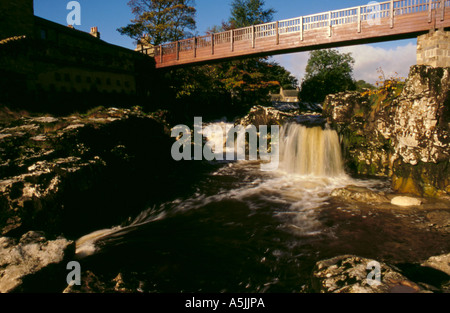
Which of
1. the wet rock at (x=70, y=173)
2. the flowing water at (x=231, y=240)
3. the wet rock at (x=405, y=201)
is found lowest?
the flowing water at (x=231, y=240)

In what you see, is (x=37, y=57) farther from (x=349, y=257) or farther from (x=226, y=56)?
(x=349, y=257)

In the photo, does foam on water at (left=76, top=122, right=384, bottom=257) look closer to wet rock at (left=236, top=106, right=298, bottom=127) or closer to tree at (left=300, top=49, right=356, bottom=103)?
wet rock at (left=236, top=106, right=298, bottom=127)

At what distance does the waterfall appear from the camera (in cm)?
1228

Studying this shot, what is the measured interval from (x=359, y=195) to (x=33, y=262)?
901cm

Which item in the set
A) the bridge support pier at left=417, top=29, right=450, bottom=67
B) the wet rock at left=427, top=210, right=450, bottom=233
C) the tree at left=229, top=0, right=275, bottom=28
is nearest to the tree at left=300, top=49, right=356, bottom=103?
the tree at left=229, top=0, right=275, bottom=28

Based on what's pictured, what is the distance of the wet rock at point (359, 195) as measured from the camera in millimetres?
8445

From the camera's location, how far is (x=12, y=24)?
41.9 ft

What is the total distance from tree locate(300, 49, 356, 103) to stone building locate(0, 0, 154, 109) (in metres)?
41.0

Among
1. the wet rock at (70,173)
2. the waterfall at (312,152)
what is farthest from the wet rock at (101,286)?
the waterfall at (312,152)

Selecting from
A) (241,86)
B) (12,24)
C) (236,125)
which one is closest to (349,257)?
(236,125)

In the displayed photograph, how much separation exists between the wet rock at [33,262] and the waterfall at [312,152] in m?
10.5

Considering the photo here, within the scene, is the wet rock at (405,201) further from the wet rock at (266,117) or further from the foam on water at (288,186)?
the wet rock at (266,117)

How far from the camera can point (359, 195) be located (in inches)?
341
